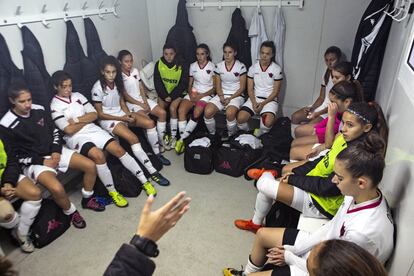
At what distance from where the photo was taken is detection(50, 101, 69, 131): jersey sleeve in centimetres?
231

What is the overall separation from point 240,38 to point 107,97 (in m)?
1.56

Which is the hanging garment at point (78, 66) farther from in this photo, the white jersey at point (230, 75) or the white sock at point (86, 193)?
the white jersey at point (230, 75)

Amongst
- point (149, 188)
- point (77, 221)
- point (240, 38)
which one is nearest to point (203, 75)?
point (240, 38)

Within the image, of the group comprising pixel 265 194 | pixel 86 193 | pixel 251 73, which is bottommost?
pixel 86 193

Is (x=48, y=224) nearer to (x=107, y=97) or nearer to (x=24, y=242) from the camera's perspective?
(x=24, y=242)

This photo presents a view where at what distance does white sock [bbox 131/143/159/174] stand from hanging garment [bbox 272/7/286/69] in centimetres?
174

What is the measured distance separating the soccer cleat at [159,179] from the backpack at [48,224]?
2.56 ft

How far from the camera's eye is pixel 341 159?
124cm

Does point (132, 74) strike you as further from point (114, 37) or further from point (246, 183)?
point (246, 183)

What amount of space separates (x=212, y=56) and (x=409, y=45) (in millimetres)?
2324

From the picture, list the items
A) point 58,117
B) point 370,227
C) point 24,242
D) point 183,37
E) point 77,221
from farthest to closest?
point 183,37 < point 58,117 < point 77,221 < point 24,242 < point 370,227

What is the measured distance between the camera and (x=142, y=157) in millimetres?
2646

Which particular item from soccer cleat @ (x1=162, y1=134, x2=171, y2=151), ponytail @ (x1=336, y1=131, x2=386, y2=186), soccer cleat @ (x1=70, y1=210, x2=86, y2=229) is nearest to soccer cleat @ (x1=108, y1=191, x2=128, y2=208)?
soccer cleat @ (x1=70, y1=210, x2=86, y2=229)

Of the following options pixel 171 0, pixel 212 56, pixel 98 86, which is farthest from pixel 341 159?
pixel 171 0
